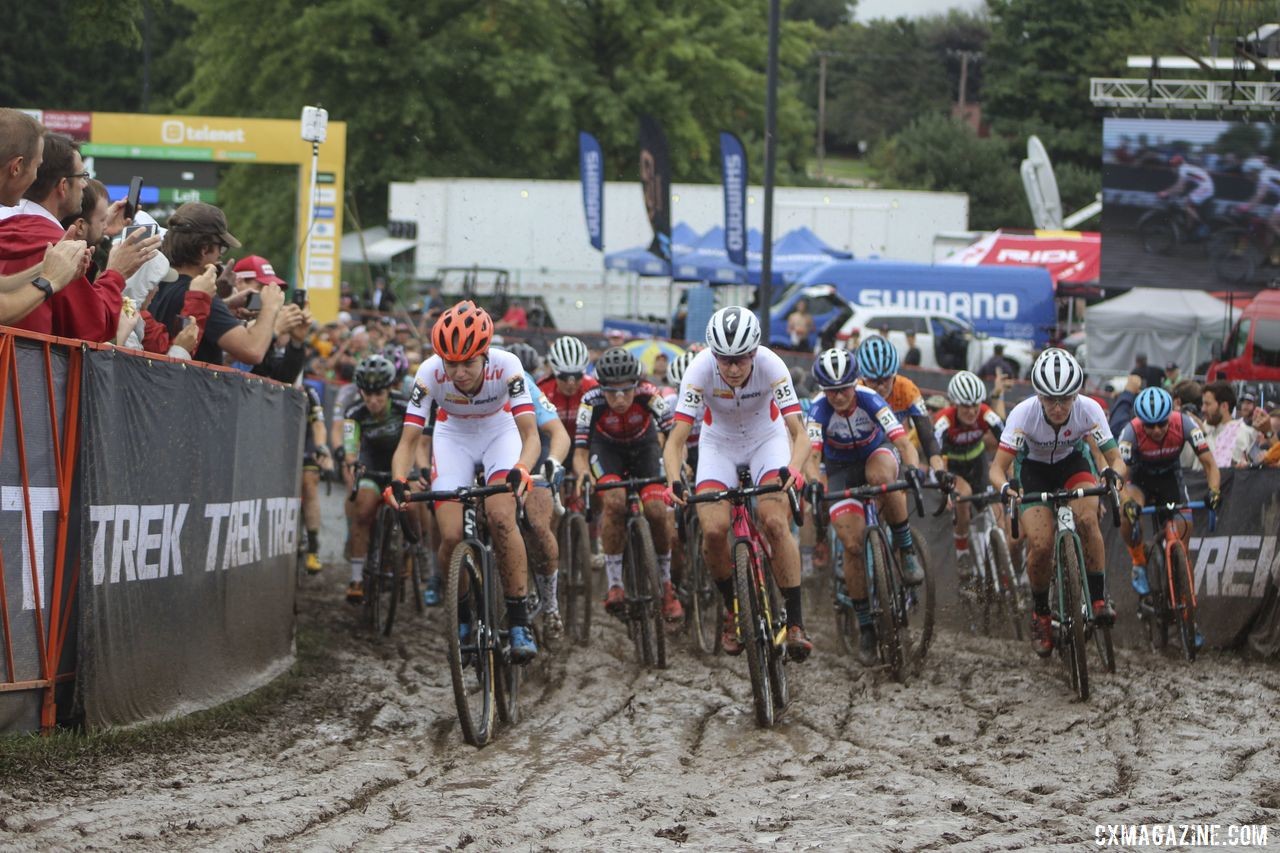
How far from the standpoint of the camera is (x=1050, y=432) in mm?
10766

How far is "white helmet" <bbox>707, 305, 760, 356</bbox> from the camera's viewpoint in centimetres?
939

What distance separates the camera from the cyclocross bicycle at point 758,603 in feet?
29.3

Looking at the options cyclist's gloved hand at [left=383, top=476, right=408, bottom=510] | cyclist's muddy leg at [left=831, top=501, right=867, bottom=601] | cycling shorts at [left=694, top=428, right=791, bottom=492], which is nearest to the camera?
cyclist's gloved hand at [left=383, top=476, right=408, bottom=510]

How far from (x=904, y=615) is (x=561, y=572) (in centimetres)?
281

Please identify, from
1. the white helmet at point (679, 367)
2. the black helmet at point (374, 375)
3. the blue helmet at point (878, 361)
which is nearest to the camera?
the blue helmet at point (878, 361)

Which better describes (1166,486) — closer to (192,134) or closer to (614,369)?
(614,369)

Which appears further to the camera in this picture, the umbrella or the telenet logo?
the telenet logo

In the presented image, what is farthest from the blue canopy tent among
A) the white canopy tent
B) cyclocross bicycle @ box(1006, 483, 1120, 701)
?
cyclocross bicycle @ box(1006, 483, 1120, 701)

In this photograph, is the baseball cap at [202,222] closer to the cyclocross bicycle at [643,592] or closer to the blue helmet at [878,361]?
the cyclocross bicycle at [643,592]

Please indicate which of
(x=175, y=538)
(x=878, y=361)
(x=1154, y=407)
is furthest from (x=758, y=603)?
(x=1154, y=407)

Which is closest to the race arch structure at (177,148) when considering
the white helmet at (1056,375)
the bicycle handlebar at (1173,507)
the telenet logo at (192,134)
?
the telenet logo at (192,134)

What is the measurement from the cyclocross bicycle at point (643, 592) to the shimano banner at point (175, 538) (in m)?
2.35

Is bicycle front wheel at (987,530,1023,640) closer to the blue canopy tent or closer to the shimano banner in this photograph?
the shimano banner

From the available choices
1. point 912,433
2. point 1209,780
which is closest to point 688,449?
point 912,433
